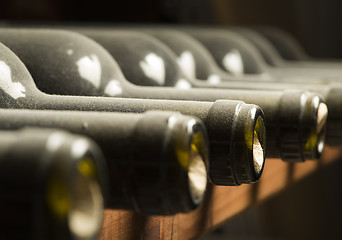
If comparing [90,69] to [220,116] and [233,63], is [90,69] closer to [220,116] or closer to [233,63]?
[220,116]

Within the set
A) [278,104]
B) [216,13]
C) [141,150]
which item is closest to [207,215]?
[278,104]

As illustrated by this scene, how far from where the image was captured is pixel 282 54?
108 centimetres

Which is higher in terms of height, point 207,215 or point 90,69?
point 90,69

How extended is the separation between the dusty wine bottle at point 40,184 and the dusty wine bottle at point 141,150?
0.04 meters

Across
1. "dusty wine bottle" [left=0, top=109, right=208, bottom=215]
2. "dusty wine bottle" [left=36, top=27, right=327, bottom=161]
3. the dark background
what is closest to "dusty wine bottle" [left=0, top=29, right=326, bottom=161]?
"dusty wine bottle" [left=36, top=27, right=327, bottom=161]

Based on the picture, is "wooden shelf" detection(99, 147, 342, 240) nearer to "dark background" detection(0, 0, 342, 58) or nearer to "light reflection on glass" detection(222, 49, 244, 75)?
"light reflection on glass" detection(222, 49, 244, 75)

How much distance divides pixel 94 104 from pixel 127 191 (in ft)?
0.28

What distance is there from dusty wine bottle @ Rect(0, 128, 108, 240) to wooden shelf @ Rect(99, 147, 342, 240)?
12cm

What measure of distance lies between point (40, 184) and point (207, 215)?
298mm

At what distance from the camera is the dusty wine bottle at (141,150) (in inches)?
9.6

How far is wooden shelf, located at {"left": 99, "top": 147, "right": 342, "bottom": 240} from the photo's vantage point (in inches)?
13.4

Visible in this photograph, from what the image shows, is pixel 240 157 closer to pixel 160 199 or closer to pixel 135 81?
pixel 160 199

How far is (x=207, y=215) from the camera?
47 cm

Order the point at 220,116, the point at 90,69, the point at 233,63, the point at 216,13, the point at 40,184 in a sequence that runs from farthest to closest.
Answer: the point at 216,13 → the point at 233,63 → the point at 90,69 → the point at 220,116 → the point at 40,184
